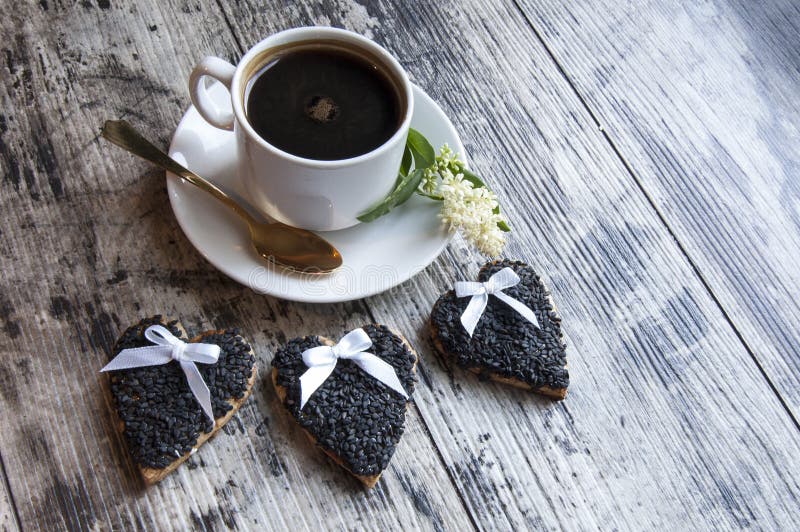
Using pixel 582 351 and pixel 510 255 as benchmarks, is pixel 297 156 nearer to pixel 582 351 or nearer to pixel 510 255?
pixel 510 255

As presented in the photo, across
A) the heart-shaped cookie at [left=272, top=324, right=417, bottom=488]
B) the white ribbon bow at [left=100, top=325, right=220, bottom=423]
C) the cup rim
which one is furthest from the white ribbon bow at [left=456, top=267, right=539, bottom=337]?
the white ribbon bow at [left=100, top=325, right=220, bottom=423]

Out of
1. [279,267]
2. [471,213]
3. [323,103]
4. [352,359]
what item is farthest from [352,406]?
[323,103]

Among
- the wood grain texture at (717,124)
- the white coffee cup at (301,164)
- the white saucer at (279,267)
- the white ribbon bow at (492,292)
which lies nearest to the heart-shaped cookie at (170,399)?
the white saucer at (279,267)

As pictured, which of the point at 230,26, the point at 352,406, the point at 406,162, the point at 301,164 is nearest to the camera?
the point at 301,164

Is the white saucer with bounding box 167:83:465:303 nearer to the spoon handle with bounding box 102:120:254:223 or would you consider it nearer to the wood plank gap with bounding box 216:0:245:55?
the spoon handle with bounding box 102:120:254:223

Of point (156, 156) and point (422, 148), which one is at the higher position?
point (422, 148)

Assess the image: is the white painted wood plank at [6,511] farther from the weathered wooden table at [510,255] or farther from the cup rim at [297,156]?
the cup rim at [297,156]

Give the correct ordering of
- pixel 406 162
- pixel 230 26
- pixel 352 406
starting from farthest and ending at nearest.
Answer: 1. pixel 230 26
2. pixel 406 162
3. pixel 352 406

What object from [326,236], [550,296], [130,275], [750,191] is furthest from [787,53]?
[130,275]
